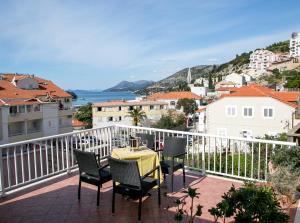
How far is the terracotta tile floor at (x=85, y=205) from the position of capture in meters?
3.78

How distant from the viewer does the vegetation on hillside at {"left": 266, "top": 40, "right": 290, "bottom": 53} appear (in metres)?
122

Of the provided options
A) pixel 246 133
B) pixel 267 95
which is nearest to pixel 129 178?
pixel 267 95

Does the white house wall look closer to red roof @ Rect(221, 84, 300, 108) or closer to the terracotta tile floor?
red roof @ Rect(221, 84, 300, 108)

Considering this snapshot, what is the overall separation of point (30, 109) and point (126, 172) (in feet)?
107

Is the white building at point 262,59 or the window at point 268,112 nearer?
the window at point 268,112

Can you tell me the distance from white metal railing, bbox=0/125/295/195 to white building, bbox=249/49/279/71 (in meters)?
111

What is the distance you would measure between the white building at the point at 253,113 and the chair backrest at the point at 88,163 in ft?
88.3

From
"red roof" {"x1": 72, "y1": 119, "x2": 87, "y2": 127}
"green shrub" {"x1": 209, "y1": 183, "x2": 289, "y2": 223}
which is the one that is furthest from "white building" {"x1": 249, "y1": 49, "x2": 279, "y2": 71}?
"green shrub" {"x1": 209, "y1": 183, "x2": 289, "y2": 223}

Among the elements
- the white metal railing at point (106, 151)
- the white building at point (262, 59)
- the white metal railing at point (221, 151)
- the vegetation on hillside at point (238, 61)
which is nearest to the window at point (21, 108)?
the white metal railing at point (106, 151)

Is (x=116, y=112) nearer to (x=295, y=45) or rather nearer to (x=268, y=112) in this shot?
(x=268, y=112)

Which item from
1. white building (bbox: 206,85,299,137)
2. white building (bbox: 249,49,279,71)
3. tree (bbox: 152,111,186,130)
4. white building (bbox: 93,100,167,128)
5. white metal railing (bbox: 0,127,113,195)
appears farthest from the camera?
white building (bbox: 249,49,279,71)

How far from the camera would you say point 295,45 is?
11781 cm

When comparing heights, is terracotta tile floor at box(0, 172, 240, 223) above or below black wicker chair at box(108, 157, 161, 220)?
below

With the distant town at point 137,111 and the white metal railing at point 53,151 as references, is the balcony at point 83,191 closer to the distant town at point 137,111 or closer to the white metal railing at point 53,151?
the white metal railing at point 53,151
